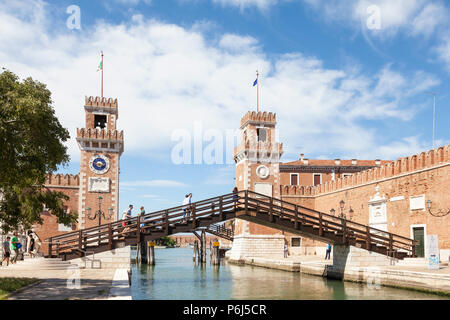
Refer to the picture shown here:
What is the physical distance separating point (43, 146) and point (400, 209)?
20.5 meters

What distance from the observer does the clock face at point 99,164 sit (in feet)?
104

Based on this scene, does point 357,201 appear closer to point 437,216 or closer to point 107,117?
point 437,216

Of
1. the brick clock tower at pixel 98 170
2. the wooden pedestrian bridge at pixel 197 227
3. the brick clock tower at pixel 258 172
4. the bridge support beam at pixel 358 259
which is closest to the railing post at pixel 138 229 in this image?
the wooden pedestrian bridge at pixel 197 227

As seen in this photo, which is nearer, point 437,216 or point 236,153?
point 437,216

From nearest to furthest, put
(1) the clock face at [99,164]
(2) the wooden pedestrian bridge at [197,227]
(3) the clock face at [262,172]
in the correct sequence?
(2) the wooden pedestrian bridge at [197,227] < (1) the clock face at [99,164] < (3) the clock face at [262,172]

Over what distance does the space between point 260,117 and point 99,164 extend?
13.3 meters

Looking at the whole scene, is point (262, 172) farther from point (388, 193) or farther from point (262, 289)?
point (262, 289)

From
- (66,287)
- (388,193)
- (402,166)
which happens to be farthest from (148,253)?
(66,287)

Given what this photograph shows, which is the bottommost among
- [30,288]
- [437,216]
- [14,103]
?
[30,288]

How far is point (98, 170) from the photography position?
3178 centimetres

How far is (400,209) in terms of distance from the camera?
2645 centimetres

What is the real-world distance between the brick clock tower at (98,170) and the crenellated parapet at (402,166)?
51.3ft

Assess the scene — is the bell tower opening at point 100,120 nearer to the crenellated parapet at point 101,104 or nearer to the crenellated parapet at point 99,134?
the crenellated parapet at point 101,104
